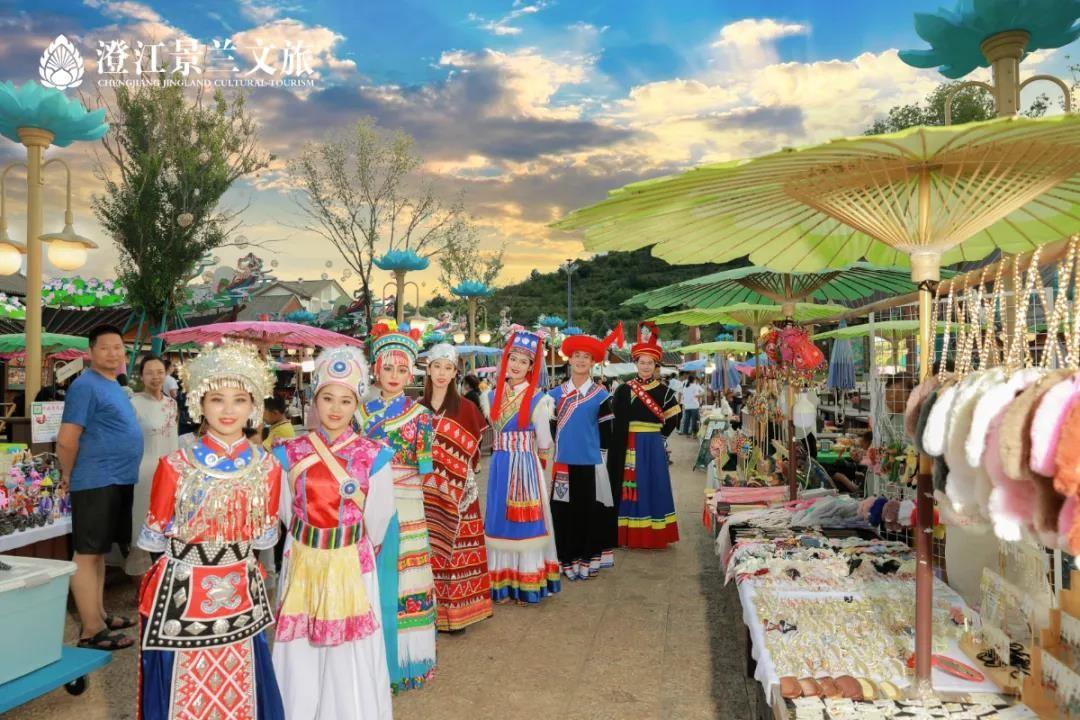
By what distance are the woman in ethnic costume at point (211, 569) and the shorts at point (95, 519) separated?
220 cm

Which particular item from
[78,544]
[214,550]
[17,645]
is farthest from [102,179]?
[214,550]

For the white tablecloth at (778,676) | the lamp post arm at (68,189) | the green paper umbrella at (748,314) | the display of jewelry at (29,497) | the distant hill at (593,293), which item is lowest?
the white tablecloth at (778,676)

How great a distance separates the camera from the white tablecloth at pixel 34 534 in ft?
13.6

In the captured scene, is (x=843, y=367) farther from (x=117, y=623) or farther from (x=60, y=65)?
(x=60, y=65)

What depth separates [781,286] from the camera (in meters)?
6.01

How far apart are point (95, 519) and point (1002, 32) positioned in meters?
→ 6.20

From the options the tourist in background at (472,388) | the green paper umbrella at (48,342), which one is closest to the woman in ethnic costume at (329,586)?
the tourist in background at (472,388)

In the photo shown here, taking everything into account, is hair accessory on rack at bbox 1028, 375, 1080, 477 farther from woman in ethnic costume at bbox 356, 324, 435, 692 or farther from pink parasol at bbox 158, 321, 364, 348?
pink parasol at bbox 158, 321, 364, 348

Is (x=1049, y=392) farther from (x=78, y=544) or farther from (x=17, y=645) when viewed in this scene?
(x=78, y=544)

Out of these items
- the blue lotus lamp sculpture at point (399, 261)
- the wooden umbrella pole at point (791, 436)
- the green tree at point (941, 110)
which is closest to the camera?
the wooden umbrella pole at point (791, 436)

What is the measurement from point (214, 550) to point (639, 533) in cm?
514

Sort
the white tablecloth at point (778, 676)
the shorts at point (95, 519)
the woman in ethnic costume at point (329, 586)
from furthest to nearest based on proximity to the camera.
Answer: the shorts at point (95, 519) → the woman in ethnic costume at point (329, 586) → the white tablecloth at point (778, 676)

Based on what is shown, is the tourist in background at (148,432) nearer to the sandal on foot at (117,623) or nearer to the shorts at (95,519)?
the sandal on foot at (117,623)

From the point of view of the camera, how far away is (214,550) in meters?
2.69
